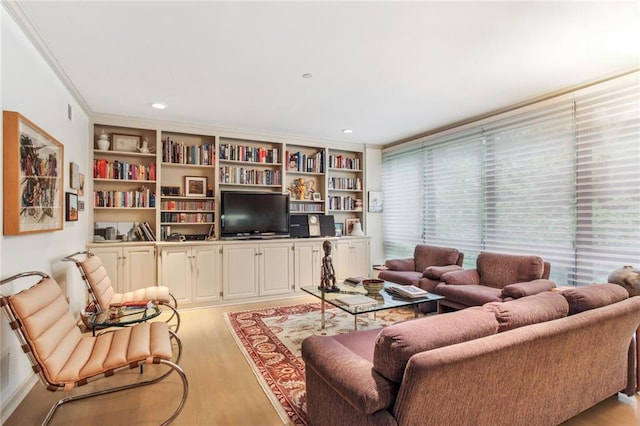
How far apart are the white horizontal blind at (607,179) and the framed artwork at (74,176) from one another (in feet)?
16.0

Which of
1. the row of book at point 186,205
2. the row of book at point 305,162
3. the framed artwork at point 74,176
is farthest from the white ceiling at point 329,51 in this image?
the row of book at point 305,162

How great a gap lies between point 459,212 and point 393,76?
2246mm

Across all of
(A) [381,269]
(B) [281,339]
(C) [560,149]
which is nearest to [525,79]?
(C) [560,149]

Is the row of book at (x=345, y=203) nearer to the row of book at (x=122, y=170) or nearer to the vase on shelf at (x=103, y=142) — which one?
the row of book at (x=122, y=170)

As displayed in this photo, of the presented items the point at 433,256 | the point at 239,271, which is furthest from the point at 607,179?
the point at 239,271

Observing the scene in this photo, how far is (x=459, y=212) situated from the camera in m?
4.48

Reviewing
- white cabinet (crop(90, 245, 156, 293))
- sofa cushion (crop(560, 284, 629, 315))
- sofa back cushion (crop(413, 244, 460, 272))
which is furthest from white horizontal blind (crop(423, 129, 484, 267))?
white cabinet (crop(90, 245, 156, 293))

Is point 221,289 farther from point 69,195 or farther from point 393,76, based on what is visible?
point 393,76

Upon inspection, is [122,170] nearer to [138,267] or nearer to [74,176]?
[74,176]

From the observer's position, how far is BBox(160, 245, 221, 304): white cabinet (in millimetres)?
4133

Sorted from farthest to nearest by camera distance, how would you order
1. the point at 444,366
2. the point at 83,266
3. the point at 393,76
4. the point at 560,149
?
the point at 560,149 < the point at 393,76 < the point at 83,266 < the point at 444,366

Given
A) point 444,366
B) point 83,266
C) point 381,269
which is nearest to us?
point 444,366

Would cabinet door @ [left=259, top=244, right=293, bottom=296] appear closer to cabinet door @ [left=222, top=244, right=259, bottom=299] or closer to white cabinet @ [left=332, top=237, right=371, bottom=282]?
cabinet door @ [left=222, top=244, right=259, bottom=299]

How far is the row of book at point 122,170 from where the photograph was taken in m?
4.15
